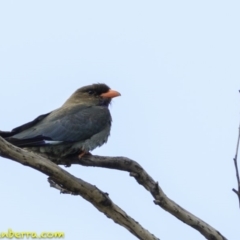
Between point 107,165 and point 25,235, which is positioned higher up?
point 107,165

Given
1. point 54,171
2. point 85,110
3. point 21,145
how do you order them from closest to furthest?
point 54,171
point 21,145
point 85,110

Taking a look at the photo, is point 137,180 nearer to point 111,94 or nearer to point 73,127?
point 73,127

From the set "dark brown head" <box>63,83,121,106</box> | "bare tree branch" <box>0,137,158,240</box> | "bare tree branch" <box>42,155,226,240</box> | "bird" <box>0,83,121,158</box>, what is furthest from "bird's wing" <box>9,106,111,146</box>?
"bare tree branch" <box>0,137,158,240</box>

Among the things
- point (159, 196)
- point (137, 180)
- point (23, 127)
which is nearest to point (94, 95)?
point (23, 127)

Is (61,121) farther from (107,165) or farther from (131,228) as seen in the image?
(131,228)

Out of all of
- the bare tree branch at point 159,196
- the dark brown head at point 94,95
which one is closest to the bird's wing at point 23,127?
the dark brown head at point 94,95

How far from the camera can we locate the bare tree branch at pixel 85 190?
602 cm

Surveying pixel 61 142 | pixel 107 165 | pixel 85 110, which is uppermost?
pixel 85 110

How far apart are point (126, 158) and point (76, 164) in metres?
1.27

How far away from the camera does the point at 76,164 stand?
25.7 ft

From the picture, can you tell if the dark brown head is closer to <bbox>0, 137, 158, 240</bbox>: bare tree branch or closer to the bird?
the bird

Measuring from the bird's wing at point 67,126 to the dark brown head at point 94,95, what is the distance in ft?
0.91

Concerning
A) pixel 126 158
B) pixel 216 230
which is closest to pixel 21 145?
pixel 126 158

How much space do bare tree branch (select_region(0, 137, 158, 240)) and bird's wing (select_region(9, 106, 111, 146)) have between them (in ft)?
4.19
